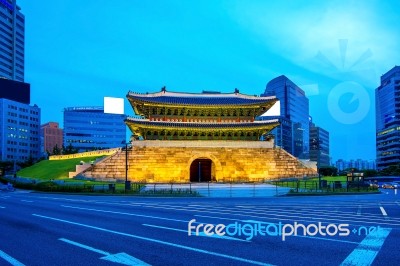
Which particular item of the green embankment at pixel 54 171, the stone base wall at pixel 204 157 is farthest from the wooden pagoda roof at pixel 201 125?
the green embankment at pixel 54 171

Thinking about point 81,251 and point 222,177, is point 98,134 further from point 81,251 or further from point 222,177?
point 81,251

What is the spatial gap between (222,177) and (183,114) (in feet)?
37.7

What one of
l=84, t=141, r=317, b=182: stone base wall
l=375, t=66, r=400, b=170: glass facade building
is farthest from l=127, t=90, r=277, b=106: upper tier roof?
l=375, t=66, r=400, b=170: glass facade building

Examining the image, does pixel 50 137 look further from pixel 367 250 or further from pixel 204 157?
pixel 367 250

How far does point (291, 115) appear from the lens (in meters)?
158

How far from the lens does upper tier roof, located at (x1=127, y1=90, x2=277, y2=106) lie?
5272 centimetres

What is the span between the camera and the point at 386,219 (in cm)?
1327

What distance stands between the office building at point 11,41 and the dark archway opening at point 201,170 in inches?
4161

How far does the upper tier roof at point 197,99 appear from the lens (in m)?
52.7

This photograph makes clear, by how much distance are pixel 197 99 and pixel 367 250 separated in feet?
161

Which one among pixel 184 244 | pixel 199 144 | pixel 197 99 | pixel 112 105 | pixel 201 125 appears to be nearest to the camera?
pixel 184 244

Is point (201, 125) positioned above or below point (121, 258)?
above

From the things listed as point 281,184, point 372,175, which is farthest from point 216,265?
point 372,175

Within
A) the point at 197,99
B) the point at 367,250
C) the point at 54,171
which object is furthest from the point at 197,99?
the point at 367,250
